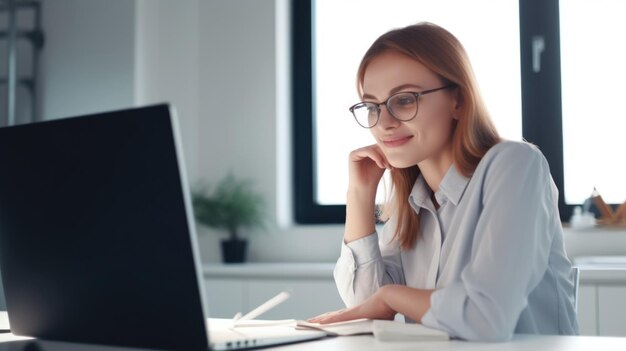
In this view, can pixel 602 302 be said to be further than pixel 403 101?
Yes

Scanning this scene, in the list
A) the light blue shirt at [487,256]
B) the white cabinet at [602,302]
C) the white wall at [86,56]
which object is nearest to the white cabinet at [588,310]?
the white cabinet at [602,302]

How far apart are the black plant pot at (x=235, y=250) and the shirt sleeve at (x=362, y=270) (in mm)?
1805

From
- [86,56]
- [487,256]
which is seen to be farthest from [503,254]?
[86,56]

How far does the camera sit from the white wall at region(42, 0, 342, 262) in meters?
3.78

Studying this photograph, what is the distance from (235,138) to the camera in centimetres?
384

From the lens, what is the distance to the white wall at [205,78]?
3.78 meters

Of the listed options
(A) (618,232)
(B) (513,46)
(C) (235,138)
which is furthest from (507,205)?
(C) (235,138)

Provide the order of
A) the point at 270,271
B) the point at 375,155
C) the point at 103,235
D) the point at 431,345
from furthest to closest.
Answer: the point at 270,271, the point at 375,155, the point at 431,345, the point at 103,235

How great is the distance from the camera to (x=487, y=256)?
135 centimetres

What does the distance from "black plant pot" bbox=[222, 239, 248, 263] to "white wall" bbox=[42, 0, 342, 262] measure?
157 millimetres

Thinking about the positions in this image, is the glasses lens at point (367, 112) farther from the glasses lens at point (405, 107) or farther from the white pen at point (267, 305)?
the white pen at point (267, 305)

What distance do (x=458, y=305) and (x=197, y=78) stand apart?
2876mm

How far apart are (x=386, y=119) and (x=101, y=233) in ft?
2.51

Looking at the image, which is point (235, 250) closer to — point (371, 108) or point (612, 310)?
point (612, 310)
